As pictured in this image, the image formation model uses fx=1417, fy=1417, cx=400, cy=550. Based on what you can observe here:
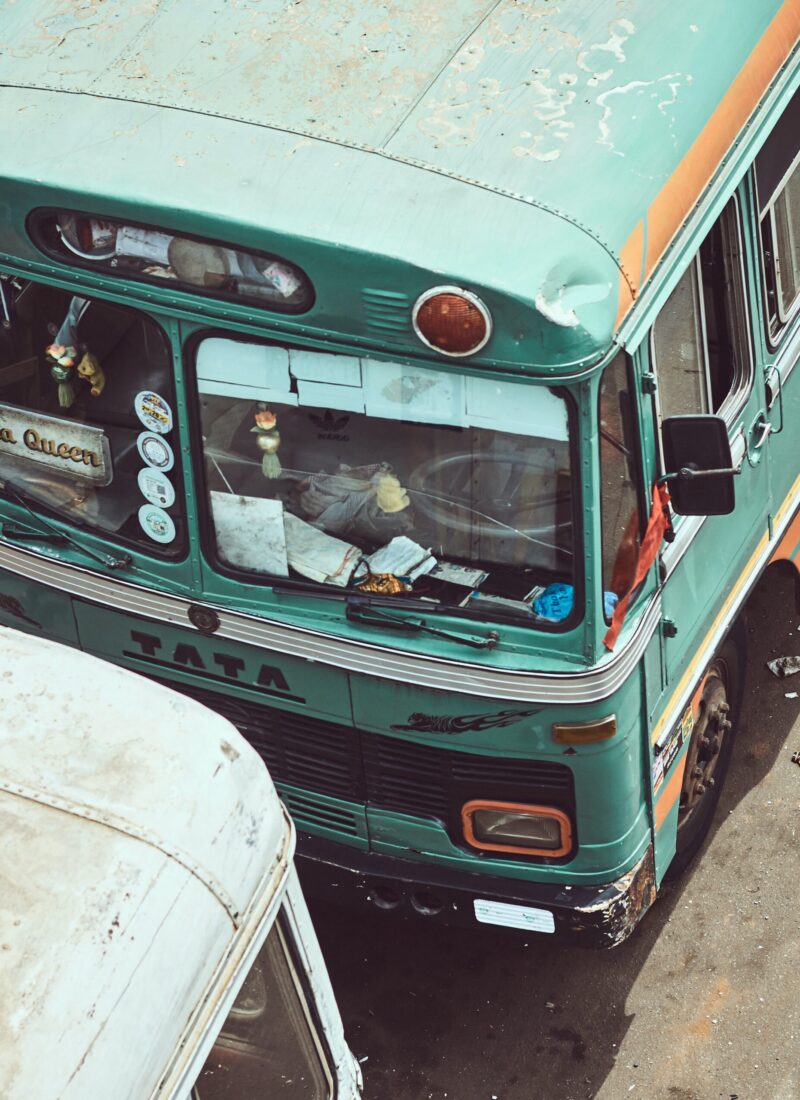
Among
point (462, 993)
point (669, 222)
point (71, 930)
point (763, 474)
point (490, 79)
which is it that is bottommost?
point (462, 993)

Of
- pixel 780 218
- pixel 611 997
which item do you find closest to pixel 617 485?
pixel 780 218

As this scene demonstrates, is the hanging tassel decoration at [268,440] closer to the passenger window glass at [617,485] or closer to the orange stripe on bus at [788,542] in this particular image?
the passenger window glass at [617,485]

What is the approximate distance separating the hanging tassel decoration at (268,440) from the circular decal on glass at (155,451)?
0.89 feet

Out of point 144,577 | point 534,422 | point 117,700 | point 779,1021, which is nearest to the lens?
point 117,700

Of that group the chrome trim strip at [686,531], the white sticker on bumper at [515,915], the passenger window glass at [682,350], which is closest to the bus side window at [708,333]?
the passenger window glass at [682,350]

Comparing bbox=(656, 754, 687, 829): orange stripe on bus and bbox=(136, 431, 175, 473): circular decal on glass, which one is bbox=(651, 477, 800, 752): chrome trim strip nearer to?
bbox=(656, 754, 687, 829): orange stripe on bus

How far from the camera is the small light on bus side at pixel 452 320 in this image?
134 inches

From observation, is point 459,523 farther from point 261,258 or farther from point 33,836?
point 33,836

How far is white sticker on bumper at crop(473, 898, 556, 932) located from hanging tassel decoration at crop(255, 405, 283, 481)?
4.87 ft

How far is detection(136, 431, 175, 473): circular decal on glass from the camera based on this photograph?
4039mm

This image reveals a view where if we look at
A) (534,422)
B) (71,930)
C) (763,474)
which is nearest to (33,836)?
(71,930)

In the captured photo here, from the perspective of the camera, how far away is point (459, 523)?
392cm

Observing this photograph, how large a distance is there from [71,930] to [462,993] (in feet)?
9.63

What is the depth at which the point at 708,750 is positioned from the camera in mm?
5207
